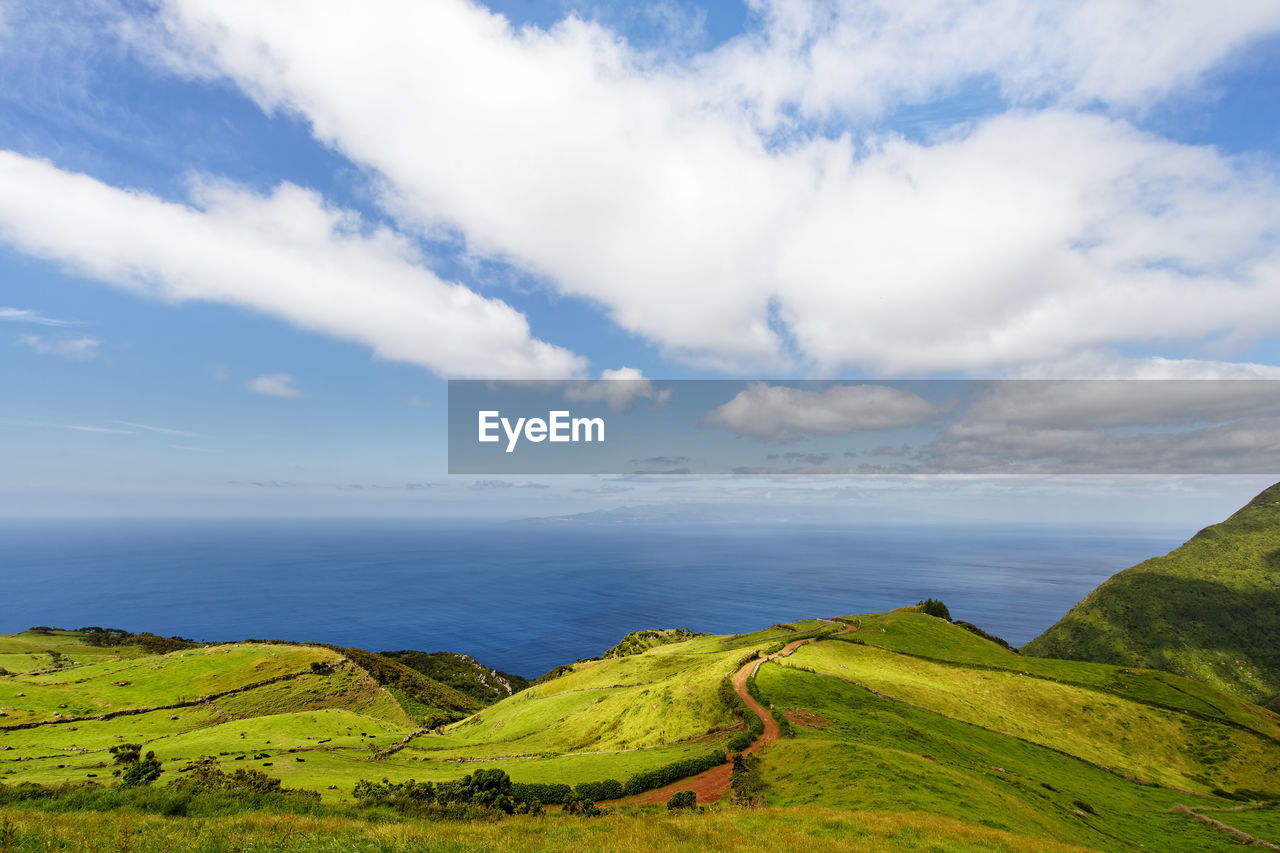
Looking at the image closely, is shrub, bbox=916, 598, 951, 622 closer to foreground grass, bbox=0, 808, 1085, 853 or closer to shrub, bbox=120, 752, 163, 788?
foreground grass, bbox=0, 808, 1085, 853

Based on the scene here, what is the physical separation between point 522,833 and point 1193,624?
24524 cm

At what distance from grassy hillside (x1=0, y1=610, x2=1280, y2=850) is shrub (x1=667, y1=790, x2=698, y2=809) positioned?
1716 mm

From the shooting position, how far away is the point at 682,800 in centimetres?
2497

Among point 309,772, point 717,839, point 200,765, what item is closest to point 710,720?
point 717,839

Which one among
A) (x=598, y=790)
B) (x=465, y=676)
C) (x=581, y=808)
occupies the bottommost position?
(x=465, y=676)

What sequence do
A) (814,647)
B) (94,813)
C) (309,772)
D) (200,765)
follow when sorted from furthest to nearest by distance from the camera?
(814,647), (309,772), (200,765), (94,813)

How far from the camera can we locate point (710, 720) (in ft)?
138

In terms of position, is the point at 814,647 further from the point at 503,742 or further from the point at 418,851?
the point at 418,851

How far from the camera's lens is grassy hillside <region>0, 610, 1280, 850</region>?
17.8m

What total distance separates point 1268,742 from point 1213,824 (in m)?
29.8

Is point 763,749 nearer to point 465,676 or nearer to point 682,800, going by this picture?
point 682,800

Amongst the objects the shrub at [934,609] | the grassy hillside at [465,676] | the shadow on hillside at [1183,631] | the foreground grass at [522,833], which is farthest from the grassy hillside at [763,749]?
the shadow on hillside at [1183,631]

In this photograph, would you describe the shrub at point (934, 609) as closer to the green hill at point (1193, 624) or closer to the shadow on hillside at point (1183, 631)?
the shadow on hillside at point (1183, 631)

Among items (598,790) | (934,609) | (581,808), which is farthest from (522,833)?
(934,609)
